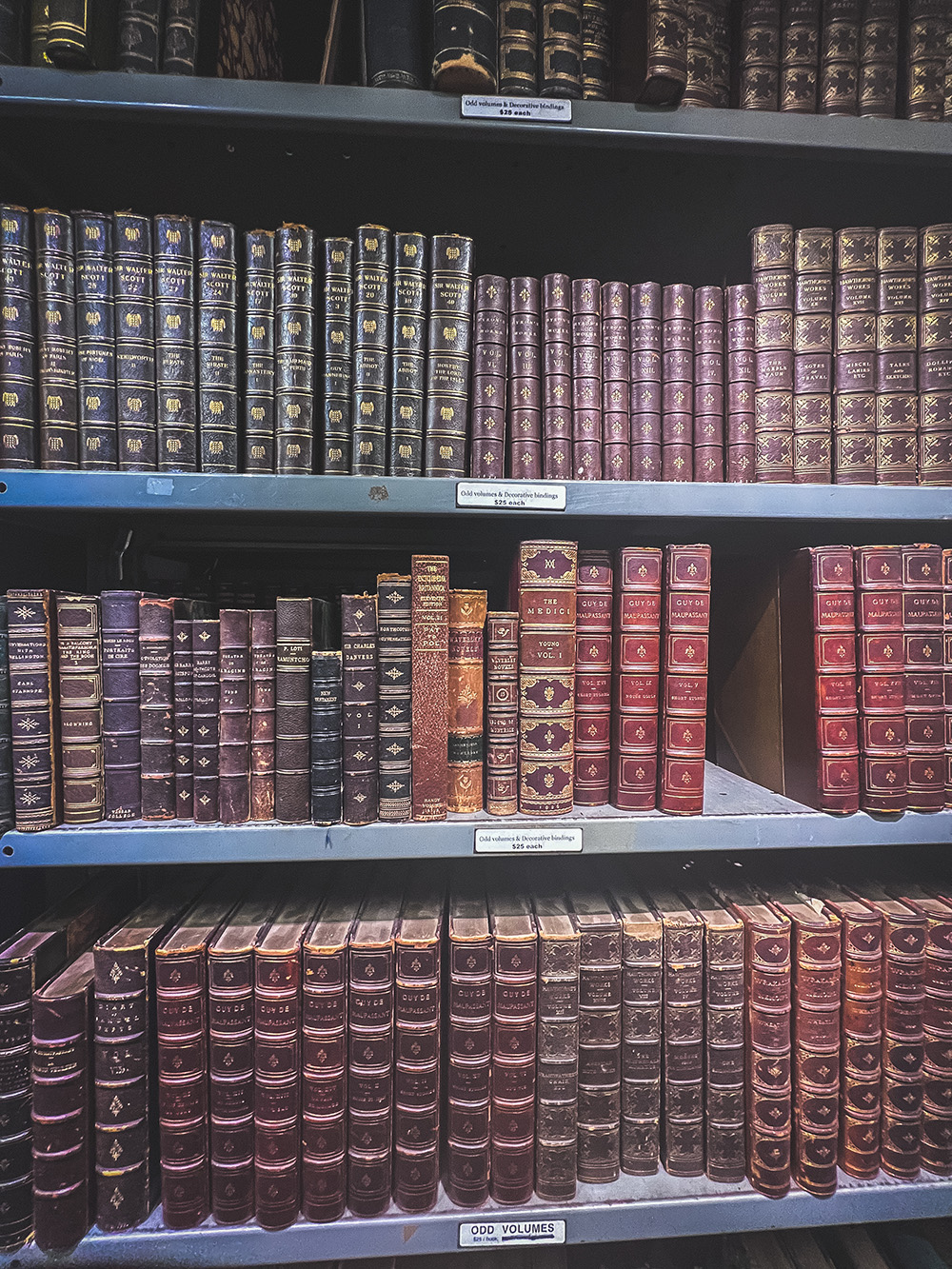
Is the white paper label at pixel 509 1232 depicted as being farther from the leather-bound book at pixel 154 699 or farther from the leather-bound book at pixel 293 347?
the leather-bound book at pixel 293 347

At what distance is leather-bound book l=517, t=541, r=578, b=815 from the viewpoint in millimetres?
793

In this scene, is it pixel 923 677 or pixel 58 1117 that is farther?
pixel 923 677

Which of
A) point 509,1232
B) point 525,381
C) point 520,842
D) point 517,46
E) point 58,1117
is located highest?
point 517,46

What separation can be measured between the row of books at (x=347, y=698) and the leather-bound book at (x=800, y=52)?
0.63m

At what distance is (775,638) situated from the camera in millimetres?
906

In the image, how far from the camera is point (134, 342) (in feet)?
2.47

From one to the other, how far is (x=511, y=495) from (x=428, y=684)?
0.86 feet

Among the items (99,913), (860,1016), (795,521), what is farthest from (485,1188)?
(795,521)

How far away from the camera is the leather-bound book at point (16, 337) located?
729 millimetres

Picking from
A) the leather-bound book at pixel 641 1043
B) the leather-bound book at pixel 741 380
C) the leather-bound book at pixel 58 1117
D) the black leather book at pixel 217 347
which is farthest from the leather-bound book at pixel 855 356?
the leather-bound book at pixel 58 1117

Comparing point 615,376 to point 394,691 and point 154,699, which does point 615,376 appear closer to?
point 394,691

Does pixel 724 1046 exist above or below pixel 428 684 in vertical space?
below

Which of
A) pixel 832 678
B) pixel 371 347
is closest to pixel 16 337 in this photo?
pixel 371 347

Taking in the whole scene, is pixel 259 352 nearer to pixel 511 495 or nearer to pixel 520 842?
pixel 511 495
